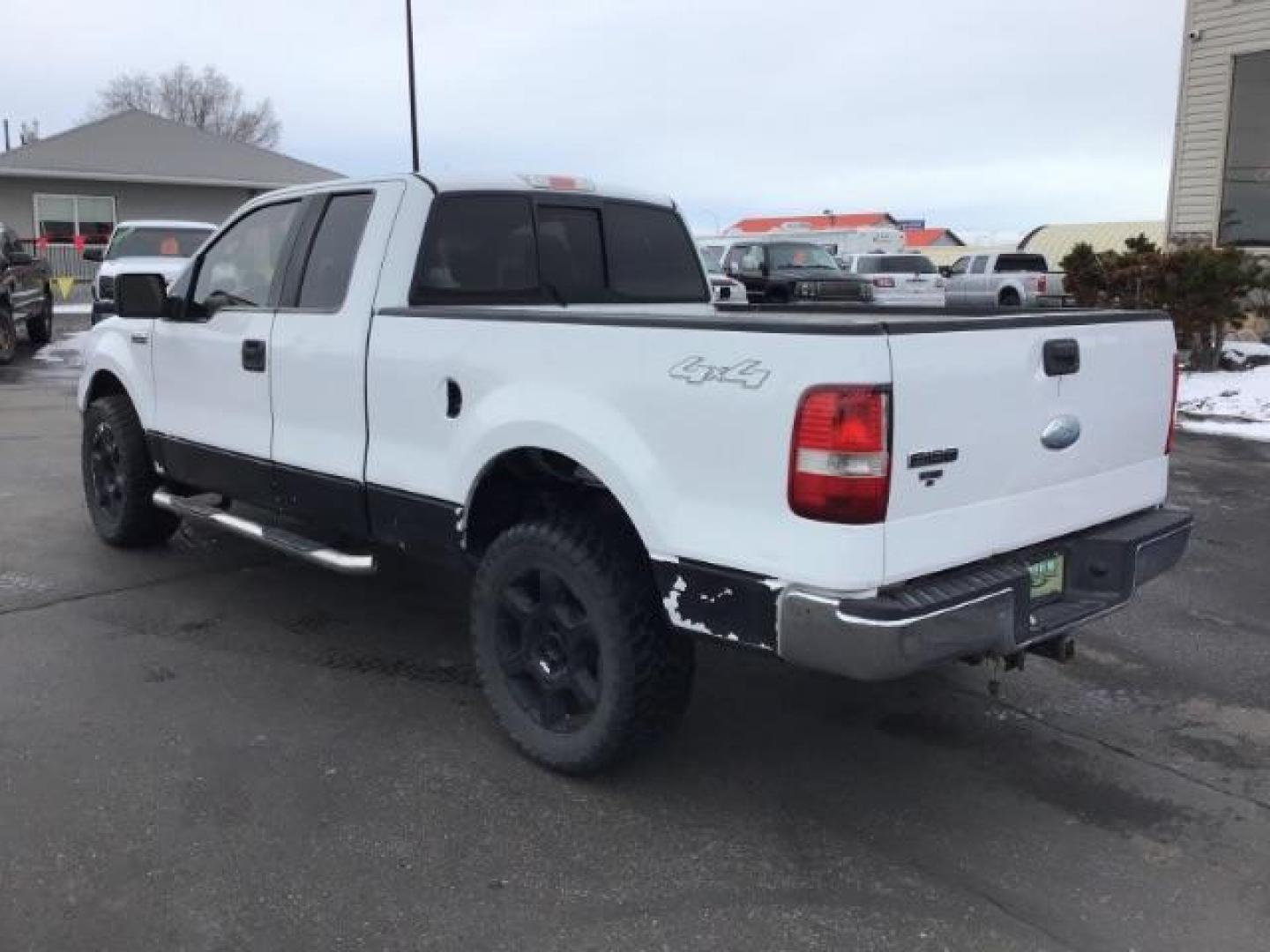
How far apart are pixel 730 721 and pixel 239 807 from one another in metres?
1.74

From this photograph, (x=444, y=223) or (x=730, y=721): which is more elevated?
(x=444, y=223)

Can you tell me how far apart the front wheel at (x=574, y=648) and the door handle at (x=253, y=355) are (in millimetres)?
1589

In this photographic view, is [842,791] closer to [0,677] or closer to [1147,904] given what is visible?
[1147,904]

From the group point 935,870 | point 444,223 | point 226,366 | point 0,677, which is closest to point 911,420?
point 935,870

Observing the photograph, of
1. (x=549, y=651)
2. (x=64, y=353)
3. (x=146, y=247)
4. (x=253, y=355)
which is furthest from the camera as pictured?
(x=64, y=353)

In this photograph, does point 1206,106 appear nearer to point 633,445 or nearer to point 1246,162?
→ point 1246,162

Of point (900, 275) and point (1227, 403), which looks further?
point (900, 275)

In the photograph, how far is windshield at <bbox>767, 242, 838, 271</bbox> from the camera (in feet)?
66.3

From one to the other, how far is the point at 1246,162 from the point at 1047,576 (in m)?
17.0

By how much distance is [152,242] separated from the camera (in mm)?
17094

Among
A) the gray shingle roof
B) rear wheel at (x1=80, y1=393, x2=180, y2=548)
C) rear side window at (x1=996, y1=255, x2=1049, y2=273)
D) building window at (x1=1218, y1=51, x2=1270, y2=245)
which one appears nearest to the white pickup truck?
rear wheel at (x1=80, y1=393, x2=180, y2=548)

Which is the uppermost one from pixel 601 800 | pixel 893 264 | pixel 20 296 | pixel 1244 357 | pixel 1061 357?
pixel 893 264

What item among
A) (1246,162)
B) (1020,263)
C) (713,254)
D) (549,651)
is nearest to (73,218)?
(713,254)

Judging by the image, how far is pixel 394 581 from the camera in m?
6.04
